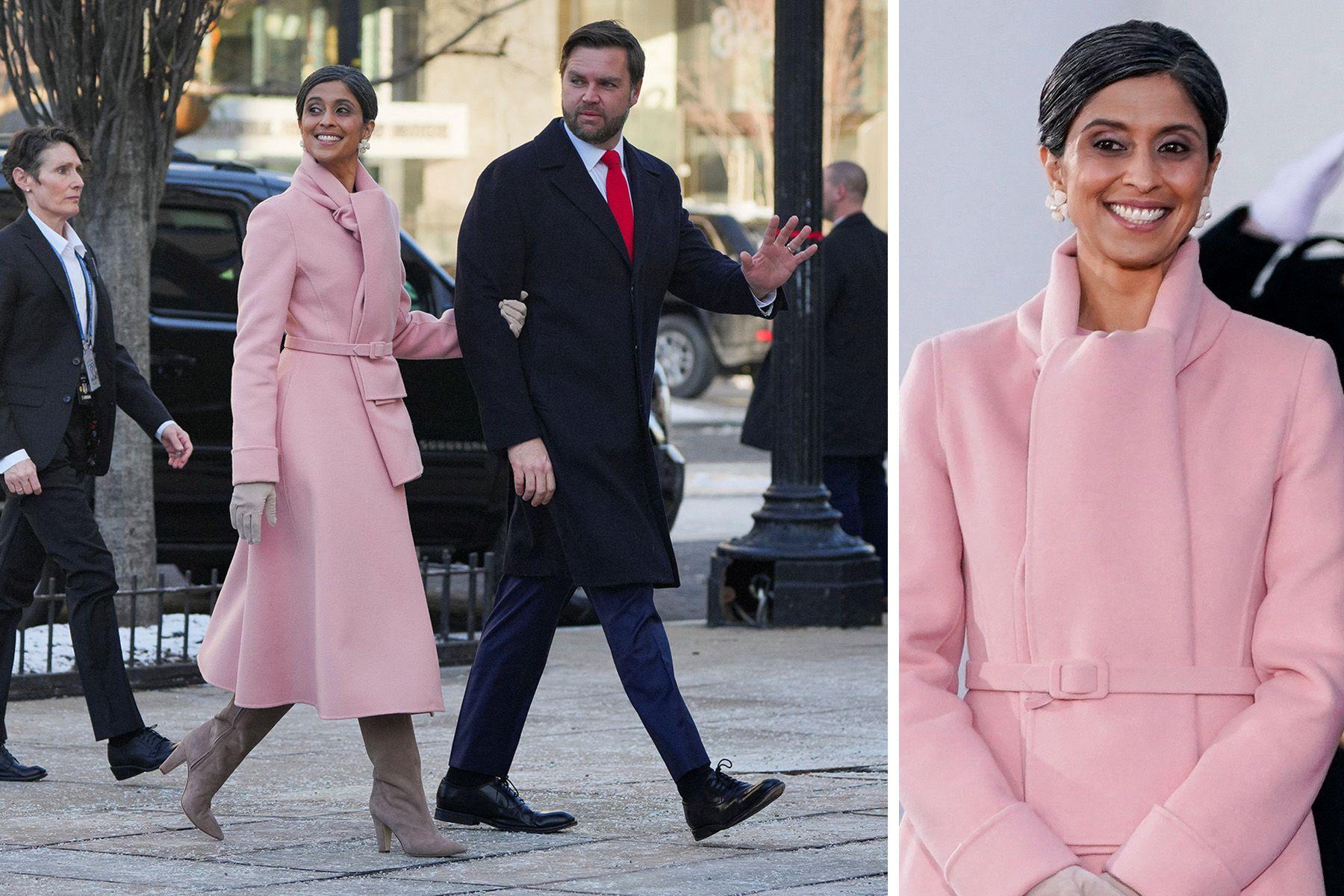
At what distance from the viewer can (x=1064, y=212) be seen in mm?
2369

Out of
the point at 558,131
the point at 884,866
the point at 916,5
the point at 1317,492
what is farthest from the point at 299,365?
the point at 1317,492

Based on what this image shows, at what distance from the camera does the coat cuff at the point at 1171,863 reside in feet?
7.17

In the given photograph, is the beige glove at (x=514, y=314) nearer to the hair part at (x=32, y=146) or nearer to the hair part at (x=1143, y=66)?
the hair part at (x=32, y=146)

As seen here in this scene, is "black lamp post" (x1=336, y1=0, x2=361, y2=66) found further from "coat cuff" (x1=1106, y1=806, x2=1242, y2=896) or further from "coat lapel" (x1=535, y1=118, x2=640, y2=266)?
"coat cuff" (x1=1106, y1=806, x2=1242, y2=896)

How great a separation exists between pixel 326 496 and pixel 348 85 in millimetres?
967

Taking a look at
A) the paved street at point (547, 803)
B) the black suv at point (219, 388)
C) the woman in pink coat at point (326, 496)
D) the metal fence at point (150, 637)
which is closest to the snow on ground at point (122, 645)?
the metal fence at point (150, 637)

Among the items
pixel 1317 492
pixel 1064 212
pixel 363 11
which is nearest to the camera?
pixel 1317 492

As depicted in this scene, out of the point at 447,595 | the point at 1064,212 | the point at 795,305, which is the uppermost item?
the point at 1064,212

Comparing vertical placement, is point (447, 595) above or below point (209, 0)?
below

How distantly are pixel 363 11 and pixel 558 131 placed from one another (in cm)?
2491

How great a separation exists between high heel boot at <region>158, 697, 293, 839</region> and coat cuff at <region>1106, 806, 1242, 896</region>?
10.5 feet

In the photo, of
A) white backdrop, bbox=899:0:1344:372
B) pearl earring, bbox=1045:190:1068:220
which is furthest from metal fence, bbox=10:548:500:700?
pearl earring, bbox=1045:190:1068:220

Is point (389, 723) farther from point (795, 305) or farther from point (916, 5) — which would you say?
point (795, 305)

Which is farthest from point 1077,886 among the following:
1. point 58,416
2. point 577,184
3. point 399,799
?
point 58,416
